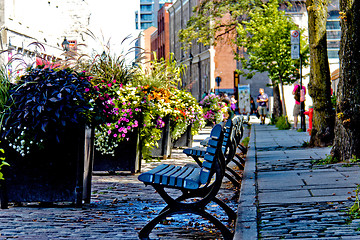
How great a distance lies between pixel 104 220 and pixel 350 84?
5857mm

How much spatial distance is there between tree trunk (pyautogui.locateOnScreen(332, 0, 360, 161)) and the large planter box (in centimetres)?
525

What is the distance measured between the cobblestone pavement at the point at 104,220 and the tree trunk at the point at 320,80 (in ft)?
23.7

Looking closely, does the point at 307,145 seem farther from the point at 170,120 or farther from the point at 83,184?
the point at 83,184

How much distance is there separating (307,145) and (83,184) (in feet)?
30.7

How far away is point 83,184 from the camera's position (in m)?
7.16

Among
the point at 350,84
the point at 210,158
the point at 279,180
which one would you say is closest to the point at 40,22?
the point at 350,84

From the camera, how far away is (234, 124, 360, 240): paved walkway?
5.12m

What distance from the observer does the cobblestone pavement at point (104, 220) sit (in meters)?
5.62

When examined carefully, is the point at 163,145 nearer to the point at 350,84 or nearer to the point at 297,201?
the point at 350,84

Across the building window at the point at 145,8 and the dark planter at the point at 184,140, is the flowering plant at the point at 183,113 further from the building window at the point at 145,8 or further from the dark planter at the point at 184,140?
the building window at the point at 145,8

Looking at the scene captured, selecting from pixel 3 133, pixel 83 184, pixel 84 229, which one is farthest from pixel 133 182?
pixel 84 229

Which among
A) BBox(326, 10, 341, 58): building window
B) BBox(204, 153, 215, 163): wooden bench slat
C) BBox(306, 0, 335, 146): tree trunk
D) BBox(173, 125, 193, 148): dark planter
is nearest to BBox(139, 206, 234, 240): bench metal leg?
BBox(204, 153, 215, 163): wooden bench slat

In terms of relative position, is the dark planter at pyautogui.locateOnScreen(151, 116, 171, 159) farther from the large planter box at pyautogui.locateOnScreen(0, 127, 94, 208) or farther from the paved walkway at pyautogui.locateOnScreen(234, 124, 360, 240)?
the large planter box at pyautogui.locateOnScreen(0, 127, 94, 208)

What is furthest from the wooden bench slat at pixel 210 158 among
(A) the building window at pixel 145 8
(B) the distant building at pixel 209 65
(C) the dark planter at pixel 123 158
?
(A) the building window at pixel 145 8
